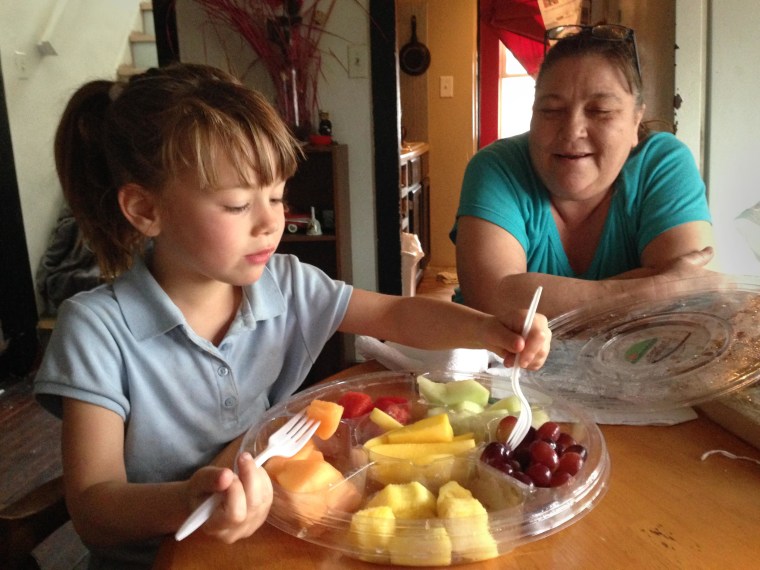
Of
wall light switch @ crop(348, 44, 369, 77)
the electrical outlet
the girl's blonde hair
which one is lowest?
the girl's blonde hair

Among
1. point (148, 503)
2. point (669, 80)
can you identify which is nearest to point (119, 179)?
point (148, 503)

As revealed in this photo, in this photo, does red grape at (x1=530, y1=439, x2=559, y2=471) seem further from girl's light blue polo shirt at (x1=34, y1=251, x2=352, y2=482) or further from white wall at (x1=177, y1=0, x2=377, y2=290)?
white wall at (x1=177, y1=0, x2=377, y2=290)

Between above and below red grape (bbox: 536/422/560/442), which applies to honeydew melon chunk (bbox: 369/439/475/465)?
below

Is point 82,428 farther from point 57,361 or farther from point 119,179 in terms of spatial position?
point 119,179

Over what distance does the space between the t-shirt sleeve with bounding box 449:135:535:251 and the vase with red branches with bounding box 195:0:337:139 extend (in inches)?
62.3

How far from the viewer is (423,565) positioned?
579 millimetres

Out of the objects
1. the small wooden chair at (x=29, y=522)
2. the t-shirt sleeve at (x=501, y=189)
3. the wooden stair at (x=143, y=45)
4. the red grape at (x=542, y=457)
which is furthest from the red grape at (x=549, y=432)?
the wooden stair at (x=143, y=45)

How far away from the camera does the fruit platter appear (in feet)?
1.92

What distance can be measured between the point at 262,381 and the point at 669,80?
1792 mm

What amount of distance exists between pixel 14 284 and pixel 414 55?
11.1ft

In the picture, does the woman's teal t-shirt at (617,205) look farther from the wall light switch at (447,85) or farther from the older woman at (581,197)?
the wall light switch at (447,85)

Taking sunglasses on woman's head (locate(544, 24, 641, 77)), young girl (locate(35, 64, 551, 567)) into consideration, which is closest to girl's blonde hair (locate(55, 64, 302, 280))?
young girl (locate(35, 64, 551, 567))

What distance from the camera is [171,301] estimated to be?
0.98 meters

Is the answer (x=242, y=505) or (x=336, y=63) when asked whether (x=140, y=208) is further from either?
(x=336, y=63)
